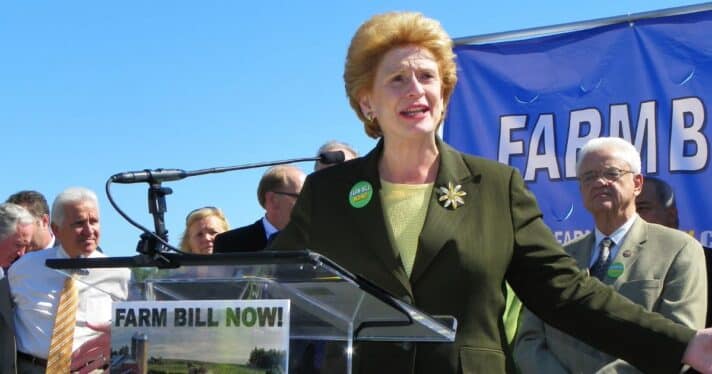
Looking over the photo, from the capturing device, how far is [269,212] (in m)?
6.68

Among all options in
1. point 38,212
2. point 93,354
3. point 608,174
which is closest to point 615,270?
point 608,174

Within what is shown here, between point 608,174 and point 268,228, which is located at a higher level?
point 608,174

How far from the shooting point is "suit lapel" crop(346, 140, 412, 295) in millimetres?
2840

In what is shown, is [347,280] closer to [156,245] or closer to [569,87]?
[156,245]

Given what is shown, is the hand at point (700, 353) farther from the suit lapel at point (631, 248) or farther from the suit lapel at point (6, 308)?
the suit lapel at point (6, 308)

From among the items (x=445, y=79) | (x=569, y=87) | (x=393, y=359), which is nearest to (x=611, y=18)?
(x=569, y=87)

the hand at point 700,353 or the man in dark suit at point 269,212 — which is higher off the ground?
the man in dark suit at point 269,212

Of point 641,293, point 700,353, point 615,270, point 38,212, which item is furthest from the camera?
point 38,212

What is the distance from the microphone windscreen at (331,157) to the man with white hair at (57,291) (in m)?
2.49

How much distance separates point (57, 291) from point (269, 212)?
143cm

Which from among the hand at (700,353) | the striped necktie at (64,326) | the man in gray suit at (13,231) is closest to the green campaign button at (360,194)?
the hand at (700,353)

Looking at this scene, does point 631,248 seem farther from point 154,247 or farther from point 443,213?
point 154,247

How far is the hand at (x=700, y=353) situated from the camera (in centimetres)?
274

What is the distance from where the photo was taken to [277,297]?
2.48 meters
